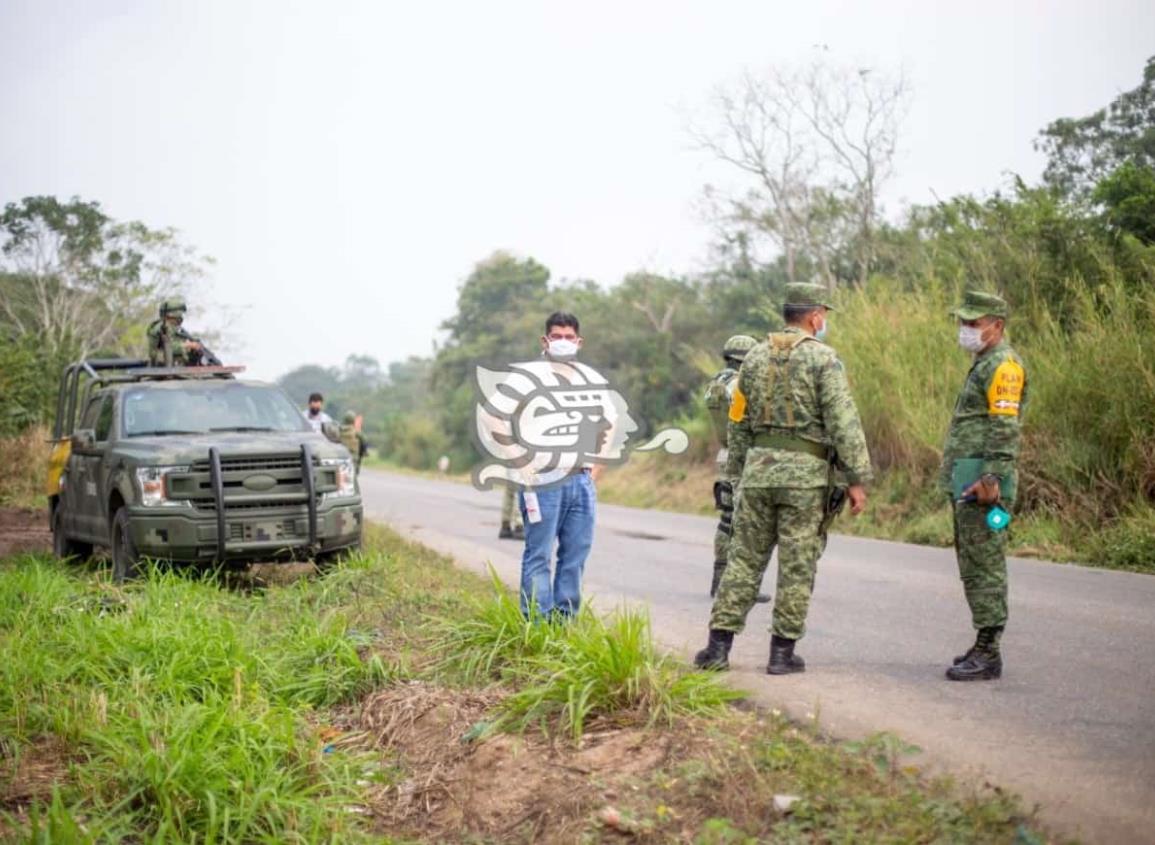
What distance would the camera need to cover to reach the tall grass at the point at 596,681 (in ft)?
16.8

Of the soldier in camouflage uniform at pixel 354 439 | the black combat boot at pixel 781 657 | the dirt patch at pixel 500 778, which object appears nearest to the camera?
the dirt patch at pixel 500 778

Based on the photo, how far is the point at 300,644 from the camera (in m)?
6.73

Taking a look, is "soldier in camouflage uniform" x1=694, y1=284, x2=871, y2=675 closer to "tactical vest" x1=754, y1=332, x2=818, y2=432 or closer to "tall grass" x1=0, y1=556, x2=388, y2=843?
"tactical vest" x1=754, y1=332, x2=818, y2=432

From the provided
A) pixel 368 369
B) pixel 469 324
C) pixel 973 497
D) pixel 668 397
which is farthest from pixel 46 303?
pixel 368 369

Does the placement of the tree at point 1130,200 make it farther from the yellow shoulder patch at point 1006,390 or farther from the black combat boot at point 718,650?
the black combat boot at point 718,650

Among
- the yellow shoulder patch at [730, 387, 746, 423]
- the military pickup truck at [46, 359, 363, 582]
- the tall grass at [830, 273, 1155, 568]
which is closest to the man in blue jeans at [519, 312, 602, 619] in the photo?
the yellow shoulder patch at [730, 387, 746, 423]

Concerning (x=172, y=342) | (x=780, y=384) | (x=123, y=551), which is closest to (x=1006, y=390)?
(x=780, y=384)

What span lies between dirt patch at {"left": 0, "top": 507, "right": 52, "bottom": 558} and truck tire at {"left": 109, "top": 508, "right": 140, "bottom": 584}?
3.29 meters

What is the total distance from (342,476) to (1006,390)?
18.5ft

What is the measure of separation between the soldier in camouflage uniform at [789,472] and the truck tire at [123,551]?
16.3 feet

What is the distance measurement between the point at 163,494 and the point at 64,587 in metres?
0.99

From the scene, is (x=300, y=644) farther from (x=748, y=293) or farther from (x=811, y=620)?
(x=748, y=293)

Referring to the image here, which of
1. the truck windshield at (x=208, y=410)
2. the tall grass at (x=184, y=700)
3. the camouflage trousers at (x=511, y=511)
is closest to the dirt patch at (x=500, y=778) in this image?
the tall grass at (x=184, y=700)

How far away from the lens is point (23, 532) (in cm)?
1484
